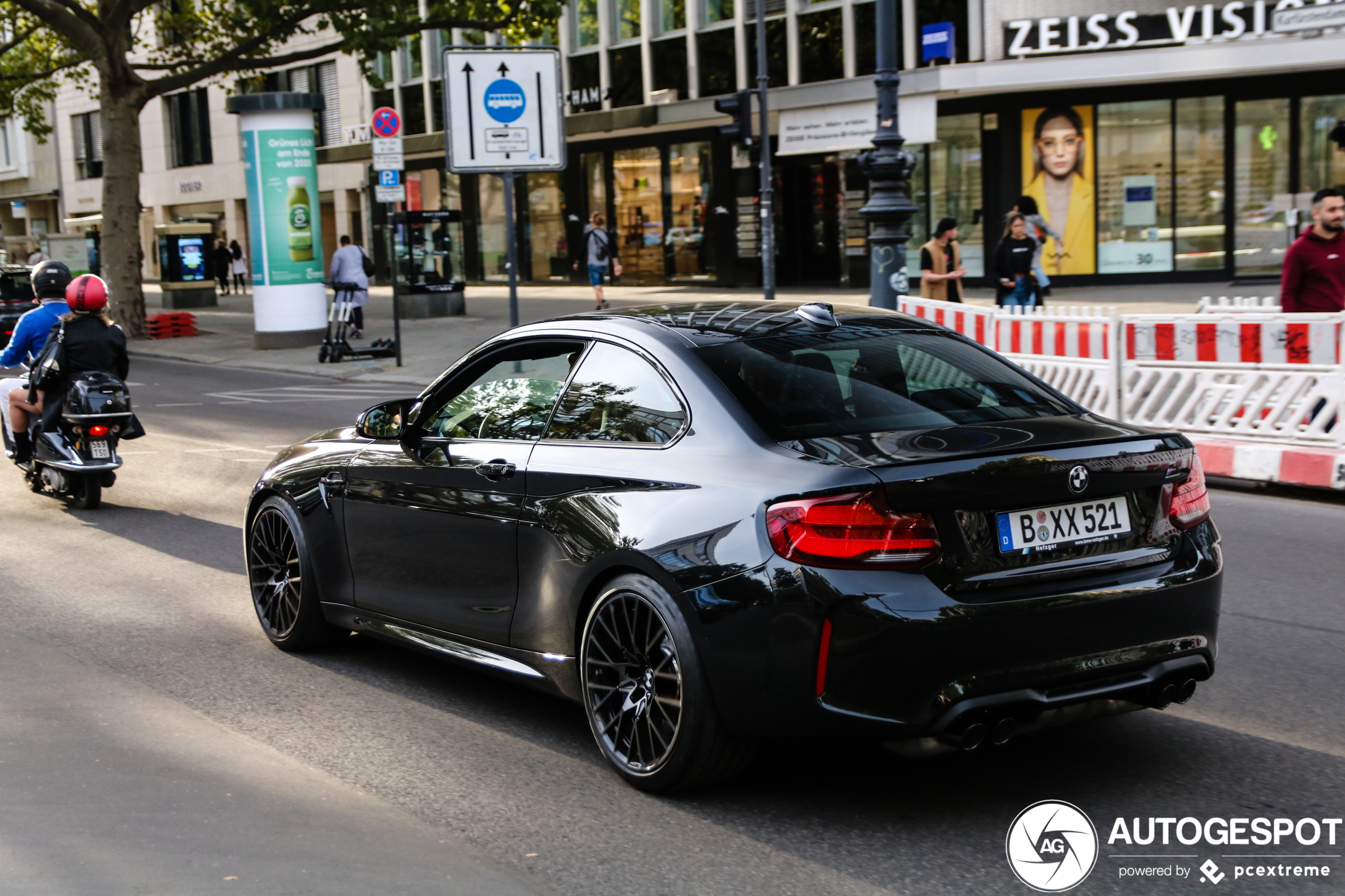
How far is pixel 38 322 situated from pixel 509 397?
696 centimetres

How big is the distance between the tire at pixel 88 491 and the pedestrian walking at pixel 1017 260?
33.8ft

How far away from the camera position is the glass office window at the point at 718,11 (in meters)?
31.9

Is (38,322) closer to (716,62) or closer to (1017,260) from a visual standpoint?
(1017,260)

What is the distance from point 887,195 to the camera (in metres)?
14.6

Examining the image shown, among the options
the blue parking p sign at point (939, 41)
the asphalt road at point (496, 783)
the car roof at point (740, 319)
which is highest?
the blue parking p sign at point (939, 41)

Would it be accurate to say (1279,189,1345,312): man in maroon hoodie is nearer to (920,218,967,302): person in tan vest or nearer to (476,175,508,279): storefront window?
(920,218,967,302): person in tan vest

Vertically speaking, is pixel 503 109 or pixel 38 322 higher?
pixel 503 109

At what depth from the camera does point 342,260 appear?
79.4 feet

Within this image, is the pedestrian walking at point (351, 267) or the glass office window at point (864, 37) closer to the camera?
the pedestrian walking at point (351, 267)

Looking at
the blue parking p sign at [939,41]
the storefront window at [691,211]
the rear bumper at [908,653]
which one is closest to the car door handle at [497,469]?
the rear bumper at [908,653]

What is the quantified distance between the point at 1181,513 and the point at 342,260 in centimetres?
2120

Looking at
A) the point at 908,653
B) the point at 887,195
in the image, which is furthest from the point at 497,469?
the point at 887,195

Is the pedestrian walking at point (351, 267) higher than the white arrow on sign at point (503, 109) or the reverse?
the reverse

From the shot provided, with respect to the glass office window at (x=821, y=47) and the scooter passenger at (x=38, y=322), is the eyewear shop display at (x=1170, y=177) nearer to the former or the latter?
the glass office window at (x=821, y=47)
